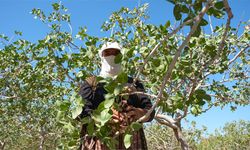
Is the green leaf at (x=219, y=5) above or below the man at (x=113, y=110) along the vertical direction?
above

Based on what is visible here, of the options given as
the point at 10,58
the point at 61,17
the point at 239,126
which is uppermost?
the point at 61,17

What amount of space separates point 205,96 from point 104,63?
1.21 m

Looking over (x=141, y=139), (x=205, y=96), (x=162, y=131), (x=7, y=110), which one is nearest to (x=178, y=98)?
(x=205, y=96)

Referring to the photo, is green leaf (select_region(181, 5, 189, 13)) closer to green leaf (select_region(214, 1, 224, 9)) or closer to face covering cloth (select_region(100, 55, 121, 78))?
green leaf (select_region(214, 1, 224, 9))

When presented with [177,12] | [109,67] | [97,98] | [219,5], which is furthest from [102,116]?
[109,67]

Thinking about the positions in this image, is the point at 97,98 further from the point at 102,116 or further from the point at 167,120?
the point at 167,120

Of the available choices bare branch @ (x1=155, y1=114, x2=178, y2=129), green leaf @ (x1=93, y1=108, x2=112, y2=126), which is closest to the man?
green leaf @ (x1=93, y1=108, x2=112, y2=126)

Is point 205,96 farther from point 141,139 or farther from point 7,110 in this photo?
point 7,110


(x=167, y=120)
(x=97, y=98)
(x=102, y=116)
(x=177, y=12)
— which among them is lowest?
(x=102, y=116)

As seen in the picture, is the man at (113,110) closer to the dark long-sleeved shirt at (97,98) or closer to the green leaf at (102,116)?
the dark long-sleeved shirt at (97,98)

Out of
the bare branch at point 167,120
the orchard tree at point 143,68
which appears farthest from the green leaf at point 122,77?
the bare branch at point 167,120

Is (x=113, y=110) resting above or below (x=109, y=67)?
below

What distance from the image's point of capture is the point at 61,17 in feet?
21.1

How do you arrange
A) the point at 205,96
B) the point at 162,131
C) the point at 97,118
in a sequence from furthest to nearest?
the point at 162,131
the point at 205,96
the point at 97,118
